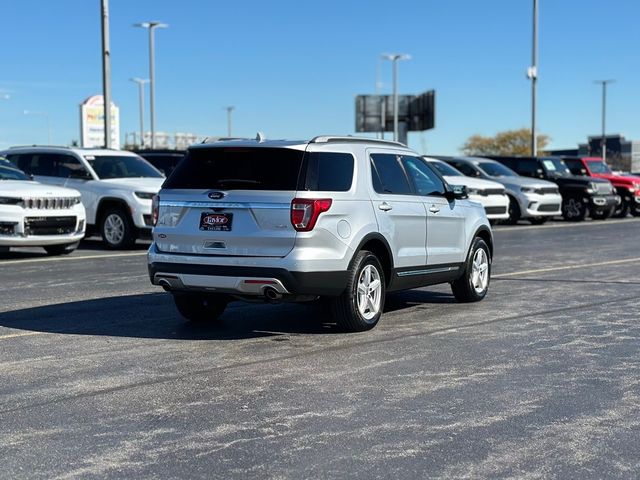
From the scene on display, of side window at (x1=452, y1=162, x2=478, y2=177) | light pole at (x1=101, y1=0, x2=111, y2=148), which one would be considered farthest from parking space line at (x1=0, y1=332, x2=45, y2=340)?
side window at (x1=452, y1=162, x2=478, y2=177)

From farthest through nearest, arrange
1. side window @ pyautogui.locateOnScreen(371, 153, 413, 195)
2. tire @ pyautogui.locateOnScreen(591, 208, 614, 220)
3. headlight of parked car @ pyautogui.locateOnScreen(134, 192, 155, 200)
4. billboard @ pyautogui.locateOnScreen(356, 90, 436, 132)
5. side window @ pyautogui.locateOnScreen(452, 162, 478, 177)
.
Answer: billboard @ pyautogui.locateOnScreen(356, 90, 436, 132), tire @ pyautogui.locateOnScreen(591, 208, 614, 220), side window @ pyautogui.locateOnScreen(452, 162, 478, 177), headlight of parked car @ pyautogui.locateOnScreen(134, 192, 155, 200), side window @ pyautogui.locateOnScreen(371, 153, 413, 195)

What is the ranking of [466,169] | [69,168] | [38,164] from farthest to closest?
1. [466,169]
2. [38,164]
3. [69,168]

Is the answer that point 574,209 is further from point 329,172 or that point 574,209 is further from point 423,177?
point 329,172

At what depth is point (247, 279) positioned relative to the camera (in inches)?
302

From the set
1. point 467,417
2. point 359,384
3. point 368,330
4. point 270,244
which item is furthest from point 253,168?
point 467,417

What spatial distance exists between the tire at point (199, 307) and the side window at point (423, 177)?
7.27ft

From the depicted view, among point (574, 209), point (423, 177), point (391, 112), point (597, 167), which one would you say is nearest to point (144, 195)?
point (423, 177)

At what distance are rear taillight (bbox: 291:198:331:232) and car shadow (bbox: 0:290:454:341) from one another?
1080 millimetres

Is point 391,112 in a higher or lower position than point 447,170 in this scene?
higher

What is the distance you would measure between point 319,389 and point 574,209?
23.2m

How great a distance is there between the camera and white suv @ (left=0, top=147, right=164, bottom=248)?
55.5 feet

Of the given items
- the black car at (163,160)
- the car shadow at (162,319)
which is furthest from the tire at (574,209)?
the car shadow at (162,319)

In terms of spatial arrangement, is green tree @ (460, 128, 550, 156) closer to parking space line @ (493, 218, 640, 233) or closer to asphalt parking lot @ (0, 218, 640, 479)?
parking space line @ (493, 218, 640, 233)

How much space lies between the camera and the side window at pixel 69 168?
1786cm
